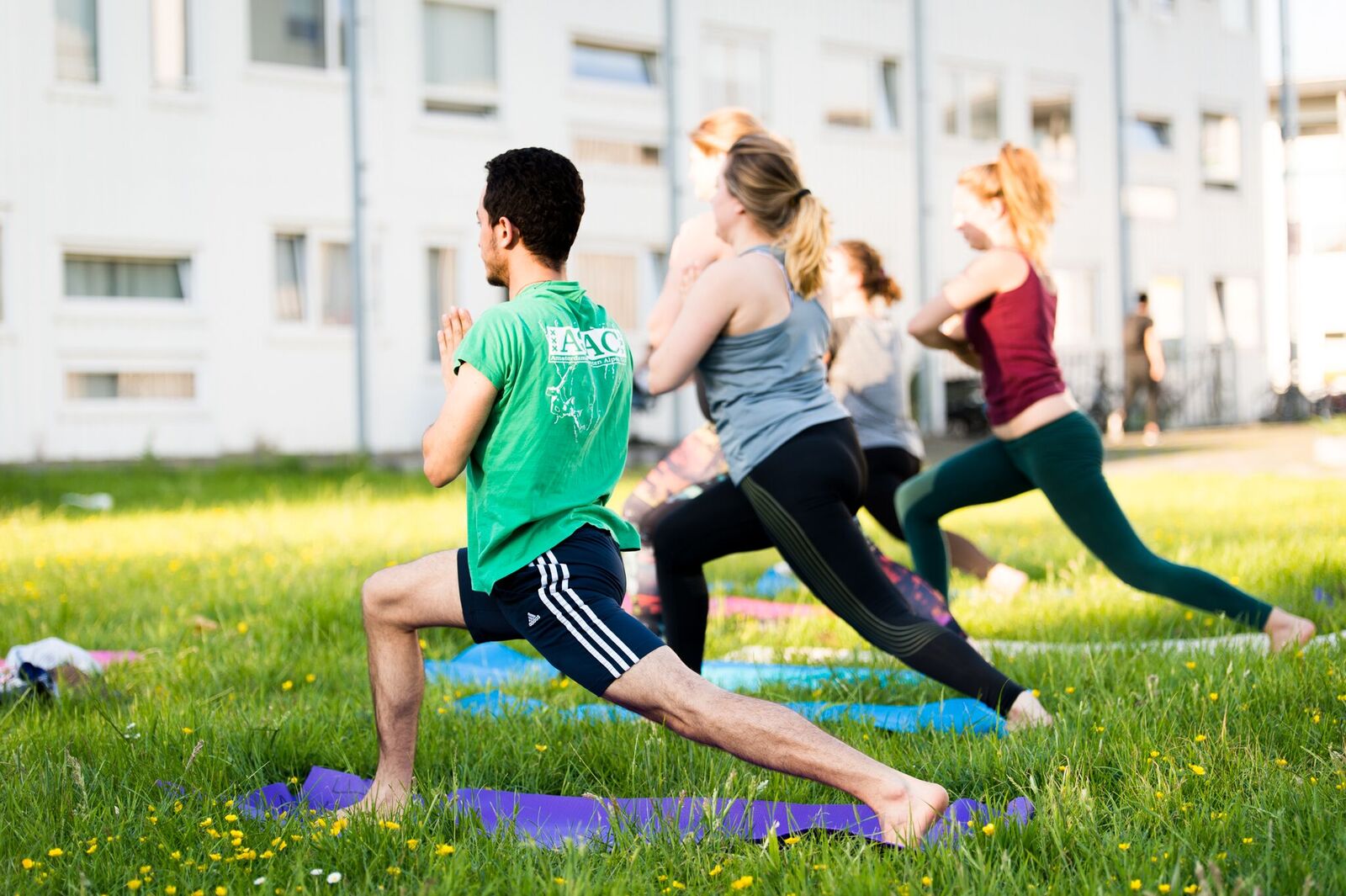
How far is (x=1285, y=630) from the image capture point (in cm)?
502

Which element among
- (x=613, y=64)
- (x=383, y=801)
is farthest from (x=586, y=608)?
(x=613, y=64)

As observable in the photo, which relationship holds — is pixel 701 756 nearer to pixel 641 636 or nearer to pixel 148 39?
pixel 641 636

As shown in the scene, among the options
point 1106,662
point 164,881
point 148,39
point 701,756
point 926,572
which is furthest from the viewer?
point 148,39

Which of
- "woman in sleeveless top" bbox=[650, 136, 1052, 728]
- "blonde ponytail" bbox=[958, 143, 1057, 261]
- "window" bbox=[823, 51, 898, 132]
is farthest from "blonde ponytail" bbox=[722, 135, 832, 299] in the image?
"window" bbox=[823, 51, 898, 132]

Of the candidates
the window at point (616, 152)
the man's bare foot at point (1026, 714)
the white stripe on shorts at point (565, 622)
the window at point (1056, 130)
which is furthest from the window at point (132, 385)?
the window at point (1056, 130)

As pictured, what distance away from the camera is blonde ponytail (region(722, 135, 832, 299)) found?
4730mm

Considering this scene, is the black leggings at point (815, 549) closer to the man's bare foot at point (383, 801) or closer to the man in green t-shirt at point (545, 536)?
the man in green t-shirt at point (545, 536)

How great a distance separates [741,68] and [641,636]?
2354 cm

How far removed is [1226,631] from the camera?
5559 millimetres

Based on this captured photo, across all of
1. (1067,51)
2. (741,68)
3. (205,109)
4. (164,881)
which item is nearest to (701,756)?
(164,881)

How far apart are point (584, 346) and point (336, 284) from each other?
61.7 ft

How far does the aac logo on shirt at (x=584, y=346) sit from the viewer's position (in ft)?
10.8

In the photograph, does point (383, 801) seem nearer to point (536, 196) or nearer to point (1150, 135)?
point (536, 196)

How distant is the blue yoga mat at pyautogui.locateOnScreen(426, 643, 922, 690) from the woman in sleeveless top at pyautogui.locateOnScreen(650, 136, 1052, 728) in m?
0.44
